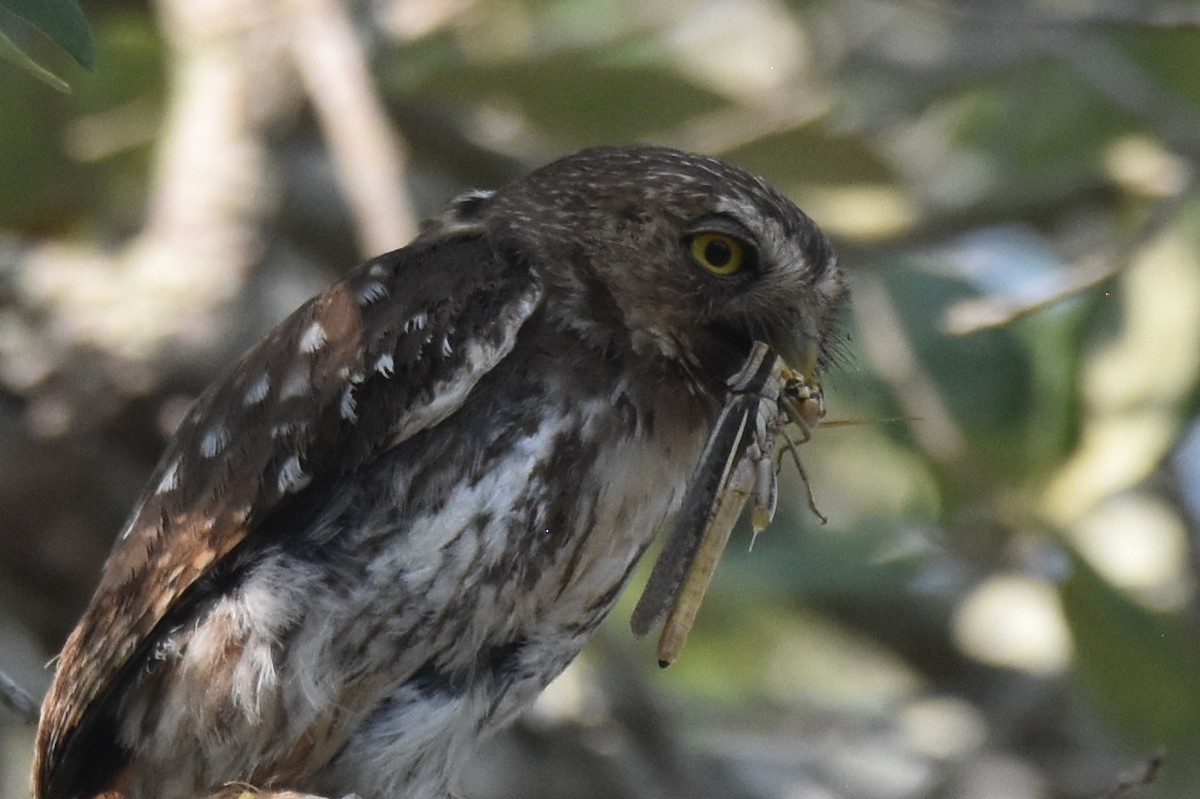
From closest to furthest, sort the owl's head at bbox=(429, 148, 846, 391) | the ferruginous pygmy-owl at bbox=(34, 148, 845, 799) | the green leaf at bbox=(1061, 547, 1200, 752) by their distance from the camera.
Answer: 1. the ferruginous pygmy-owl at bbox=(34, 148, 845, 799)
2. the owl's head at bbox=(429, 148, 846, 391)
3. the green leaf at bbox=(1061, 547, 1200, 752)

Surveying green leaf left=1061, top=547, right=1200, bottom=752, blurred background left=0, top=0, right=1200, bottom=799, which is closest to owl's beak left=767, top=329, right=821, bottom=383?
blurred background left=0, top=0, right=1200, bottom=799

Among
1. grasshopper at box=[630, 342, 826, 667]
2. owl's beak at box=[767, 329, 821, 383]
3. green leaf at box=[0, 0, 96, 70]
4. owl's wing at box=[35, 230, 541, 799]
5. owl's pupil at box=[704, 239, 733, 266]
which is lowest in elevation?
owl's beak at box=[767, 329, 821, 383]

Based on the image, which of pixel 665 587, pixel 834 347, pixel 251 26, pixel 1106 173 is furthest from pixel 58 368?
pixel 1106 173

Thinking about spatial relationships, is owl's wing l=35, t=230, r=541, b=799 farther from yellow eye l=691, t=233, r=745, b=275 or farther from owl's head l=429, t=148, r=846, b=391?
yellow eye l=691, t=233, r=745, b=275

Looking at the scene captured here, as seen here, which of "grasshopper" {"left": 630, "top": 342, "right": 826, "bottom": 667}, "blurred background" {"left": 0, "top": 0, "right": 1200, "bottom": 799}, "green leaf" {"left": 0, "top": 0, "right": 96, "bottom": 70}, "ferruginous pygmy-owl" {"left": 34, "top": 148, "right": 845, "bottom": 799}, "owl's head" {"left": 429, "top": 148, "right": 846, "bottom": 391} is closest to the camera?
"green leaf" {"left": 0, "top": 0, "right": 96, "bottom": 70}

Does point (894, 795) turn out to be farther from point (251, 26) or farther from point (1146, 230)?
point (251, 26)

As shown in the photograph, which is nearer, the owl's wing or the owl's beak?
the owl's wing

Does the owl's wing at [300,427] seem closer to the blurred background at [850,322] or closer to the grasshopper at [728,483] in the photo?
the grasshopper at [728,483]

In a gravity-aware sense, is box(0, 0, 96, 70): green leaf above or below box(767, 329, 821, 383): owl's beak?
above

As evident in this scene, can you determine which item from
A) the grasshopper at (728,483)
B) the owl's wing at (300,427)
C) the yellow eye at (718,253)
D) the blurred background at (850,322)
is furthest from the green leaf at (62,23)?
the blurred background at (850,322)
